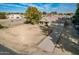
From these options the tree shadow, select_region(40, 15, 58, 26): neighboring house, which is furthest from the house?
the tree shadow

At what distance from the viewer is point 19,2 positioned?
160 cm

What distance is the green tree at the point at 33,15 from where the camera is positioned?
1613 millimetres

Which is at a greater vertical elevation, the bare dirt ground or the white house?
the white house

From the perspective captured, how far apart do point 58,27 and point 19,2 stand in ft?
1.48

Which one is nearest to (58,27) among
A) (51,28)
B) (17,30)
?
(51,28)

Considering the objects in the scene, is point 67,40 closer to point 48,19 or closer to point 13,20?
point 48,19

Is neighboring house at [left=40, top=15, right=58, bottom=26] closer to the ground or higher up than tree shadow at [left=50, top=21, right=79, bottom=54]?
higher up

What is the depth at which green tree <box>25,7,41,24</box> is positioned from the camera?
5.29 ft

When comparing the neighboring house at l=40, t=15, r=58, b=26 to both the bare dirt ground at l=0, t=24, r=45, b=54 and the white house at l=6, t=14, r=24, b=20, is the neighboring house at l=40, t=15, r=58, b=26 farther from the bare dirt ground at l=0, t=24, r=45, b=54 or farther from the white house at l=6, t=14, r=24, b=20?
the white house at l=6, t=14, r=24, b=20

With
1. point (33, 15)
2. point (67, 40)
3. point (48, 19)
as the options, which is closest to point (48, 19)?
point (48, 19)

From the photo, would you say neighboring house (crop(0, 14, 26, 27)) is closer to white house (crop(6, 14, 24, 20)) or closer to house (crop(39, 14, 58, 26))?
white house (crop(6, 14, 24, 20))

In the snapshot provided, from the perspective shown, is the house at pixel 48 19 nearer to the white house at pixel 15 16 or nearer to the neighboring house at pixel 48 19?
the neighboring house at pixel 48 19

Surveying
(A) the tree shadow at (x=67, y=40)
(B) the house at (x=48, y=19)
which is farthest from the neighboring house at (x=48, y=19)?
(A) the tree shadow at (x=67, y=40)
